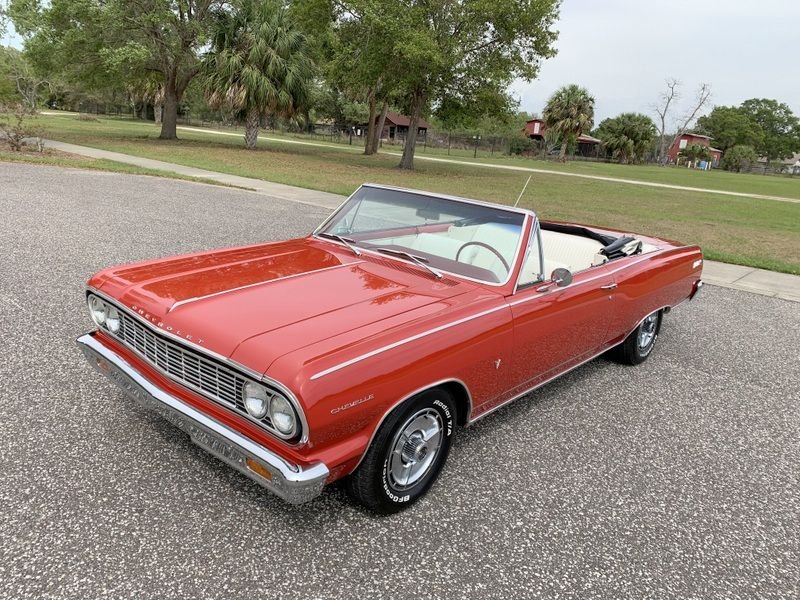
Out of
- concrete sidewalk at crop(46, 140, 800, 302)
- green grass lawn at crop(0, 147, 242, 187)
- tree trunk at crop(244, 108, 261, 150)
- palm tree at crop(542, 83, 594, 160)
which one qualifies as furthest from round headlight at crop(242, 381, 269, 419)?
palm tree at crop(542, 83, 594, 160)

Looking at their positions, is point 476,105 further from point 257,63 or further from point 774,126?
point 774,126

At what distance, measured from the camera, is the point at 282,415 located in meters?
2.23

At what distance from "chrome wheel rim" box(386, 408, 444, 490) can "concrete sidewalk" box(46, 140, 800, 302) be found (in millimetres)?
6733

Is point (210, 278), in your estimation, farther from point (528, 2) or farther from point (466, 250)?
point (528, 2)

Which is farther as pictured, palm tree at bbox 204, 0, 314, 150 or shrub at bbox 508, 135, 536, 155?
shrub at bbox 508, 135, 536, 155

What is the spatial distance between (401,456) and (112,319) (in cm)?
166

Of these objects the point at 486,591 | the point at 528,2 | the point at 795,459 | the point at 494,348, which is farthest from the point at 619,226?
the point at 528,2

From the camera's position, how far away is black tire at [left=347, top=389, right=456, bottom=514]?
2496 millimetres

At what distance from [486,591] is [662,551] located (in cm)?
92

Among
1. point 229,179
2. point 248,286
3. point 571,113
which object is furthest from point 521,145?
point 248,286

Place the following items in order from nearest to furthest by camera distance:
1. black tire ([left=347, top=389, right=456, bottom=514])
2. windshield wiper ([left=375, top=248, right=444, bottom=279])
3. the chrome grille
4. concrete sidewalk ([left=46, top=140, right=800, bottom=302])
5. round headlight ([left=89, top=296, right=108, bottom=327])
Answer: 1. the chrome grille
2. black tire ([left=347, top=389, right=456, bottom=514])
3. round headlight ([left=89, top=296, right=108, bottom=327])
4. windshield wiper ([left=375, top=248, right=444, bottom=279])
5. concrete sidewalk ([left=46, top=140, right=800, bottom=302])

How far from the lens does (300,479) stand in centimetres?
217

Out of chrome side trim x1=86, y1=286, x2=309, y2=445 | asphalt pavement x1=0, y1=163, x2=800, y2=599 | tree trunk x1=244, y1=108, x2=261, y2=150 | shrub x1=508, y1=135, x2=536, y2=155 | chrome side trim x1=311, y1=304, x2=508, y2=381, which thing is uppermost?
shrub x1=508, y1=135, x2=536, y2=155

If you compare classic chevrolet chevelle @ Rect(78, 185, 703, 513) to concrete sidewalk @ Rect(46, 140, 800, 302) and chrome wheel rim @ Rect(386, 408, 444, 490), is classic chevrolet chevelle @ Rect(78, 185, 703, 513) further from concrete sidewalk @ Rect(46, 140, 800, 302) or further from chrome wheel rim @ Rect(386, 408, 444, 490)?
concrete sidewalk @ Rect(46, 140, 800, 302)
